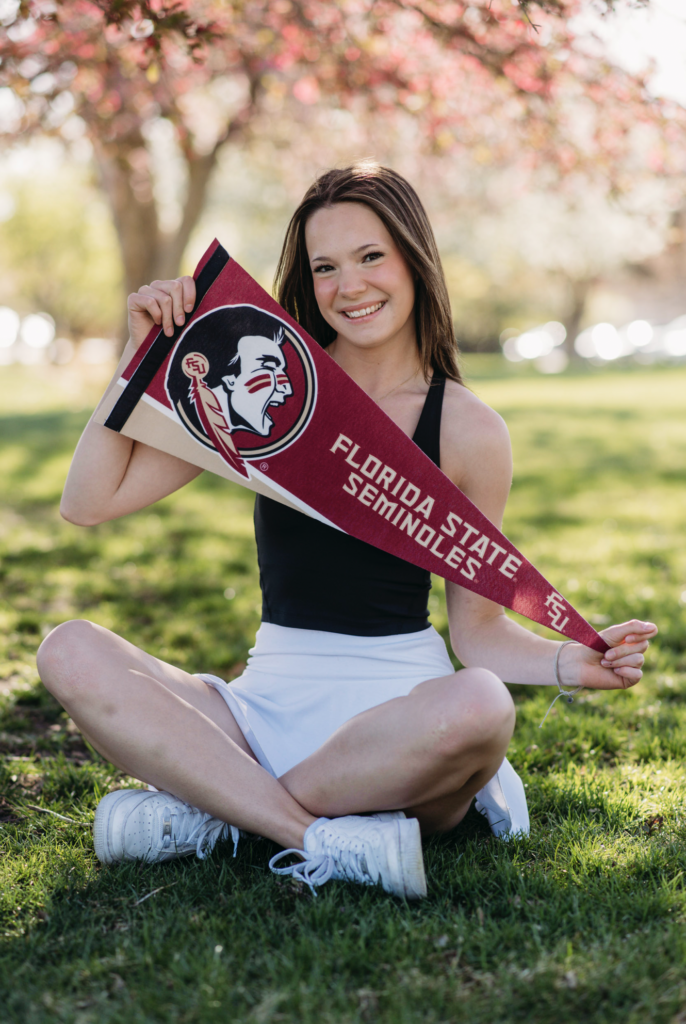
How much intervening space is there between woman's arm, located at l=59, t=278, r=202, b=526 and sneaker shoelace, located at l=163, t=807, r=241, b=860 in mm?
790

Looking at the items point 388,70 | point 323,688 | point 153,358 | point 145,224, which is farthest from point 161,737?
point 145,224

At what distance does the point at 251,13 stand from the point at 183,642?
2900mm

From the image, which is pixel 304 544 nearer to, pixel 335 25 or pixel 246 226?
pixel 335 25

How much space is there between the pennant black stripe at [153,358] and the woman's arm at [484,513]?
0.71 meters

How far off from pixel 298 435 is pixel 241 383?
0.67 feet

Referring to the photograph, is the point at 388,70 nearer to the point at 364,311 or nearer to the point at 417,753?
the point at 364,311

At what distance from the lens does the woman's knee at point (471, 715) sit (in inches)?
79.9

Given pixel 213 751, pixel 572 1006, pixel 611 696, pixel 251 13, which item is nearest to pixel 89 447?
pixel 213 751

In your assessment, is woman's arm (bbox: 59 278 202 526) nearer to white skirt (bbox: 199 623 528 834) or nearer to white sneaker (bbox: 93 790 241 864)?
white skirt (bbox: 199 623 528 834)

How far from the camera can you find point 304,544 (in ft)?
8.11

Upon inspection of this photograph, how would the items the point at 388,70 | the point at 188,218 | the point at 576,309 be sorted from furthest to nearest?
the point at 576,309, the point at 188,218, the point at 388,70

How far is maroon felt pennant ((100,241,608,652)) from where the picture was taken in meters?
2.42

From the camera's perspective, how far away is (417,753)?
2064mm

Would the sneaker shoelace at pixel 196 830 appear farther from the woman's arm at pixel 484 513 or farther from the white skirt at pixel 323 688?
the woman's arm at pixel 484 513
